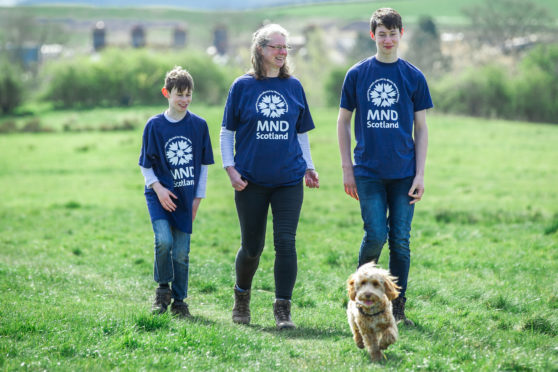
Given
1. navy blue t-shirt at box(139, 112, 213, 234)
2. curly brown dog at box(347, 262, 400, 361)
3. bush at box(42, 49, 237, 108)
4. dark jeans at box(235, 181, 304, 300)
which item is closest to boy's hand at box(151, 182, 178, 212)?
navy blue t-shirt at box(139, 112, 213, 234)

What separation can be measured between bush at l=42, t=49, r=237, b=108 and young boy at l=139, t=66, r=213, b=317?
6675 centimetres

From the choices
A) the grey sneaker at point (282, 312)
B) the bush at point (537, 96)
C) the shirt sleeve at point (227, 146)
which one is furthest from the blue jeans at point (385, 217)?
the bush at point (537, 96)

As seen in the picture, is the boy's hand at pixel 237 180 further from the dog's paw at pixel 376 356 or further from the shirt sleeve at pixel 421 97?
the dog's paw at pixel 376 356

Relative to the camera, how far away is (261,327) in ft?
20.9

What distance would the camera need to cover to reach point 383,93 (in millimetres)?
6066

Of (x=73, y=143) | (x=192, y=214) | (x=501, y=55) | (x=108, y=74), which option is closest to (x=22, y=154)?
(x=73, y=143)

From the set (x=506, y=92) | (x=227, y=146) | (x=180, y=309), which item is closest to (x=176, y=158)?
(x=227, y=146)

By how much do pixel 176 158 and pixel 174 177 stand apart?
190 millimetres

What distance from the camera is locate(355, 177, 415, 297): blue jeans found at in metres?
6.08

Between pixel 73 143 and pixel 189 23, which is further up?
pixel 189 23

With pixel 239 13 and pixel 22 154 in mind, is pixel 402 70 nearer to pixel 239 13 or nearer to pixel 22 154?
pixel 22 154

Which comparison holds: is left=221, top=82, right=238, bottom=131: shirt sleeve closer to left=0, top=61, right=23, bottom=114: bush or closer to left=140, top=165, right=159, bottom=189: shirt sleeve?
left=140, top=165, right=159, bottom=189: shirt sleeve

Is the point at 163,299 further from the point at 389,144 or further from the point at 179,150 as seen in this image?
the point at 389,144

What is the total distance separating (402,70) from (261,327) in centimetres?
277
